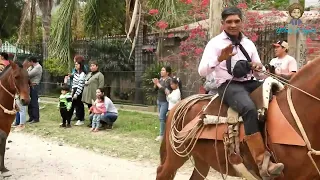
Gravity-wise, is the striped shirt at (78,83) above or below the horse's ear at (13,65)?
below

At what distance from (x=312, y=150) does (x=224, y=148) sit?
96 cm

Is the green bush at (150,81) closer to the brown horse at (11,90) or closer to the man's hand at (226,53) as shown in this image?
the brown horse at (11,90)

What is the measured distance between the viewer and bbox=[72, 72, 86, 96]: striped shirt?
1336 cm

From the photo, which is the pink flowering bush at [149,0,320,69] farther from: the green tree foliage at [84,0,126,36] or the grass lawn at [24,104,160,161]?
the green tree foliage at [84,0,126,36]

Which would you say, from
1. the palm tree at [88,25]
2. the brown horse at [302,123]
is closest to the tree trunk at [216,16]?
the brown horse at [302,123]

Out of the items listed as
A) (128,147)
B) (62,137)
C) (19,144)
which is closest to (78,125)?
(62,137)

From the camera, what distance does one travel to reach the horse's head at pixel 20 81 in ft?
25.0

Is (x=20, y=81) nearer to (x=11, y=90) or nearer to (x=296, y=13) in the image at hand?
(x=11, y=90)

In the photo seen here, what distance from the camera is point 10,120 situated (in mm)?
7617

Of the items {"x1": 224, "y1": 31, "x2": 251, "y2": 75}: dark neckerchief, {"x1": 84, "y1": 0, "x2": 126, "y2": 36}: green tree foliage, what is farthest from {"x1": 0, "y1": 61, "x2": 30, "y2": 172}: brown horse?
{"x1": 84, "y1": 0, "x2": 126, "y2": 36}: green tree foliage

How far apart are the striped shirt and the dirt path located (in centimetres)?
302

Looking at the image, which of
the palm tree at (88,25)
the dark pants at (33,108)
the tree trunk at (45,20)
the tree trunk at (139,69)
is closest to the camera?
the dark pants at (33,108)

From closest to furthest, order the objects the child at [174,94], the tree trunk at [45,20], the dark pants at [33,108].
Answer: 1. the child at [174,94]
2. the dark pants at [33,108]
3. the tree trunk at [45,20]

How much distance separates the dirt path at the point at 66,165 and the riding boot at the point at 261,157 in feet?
11.6
